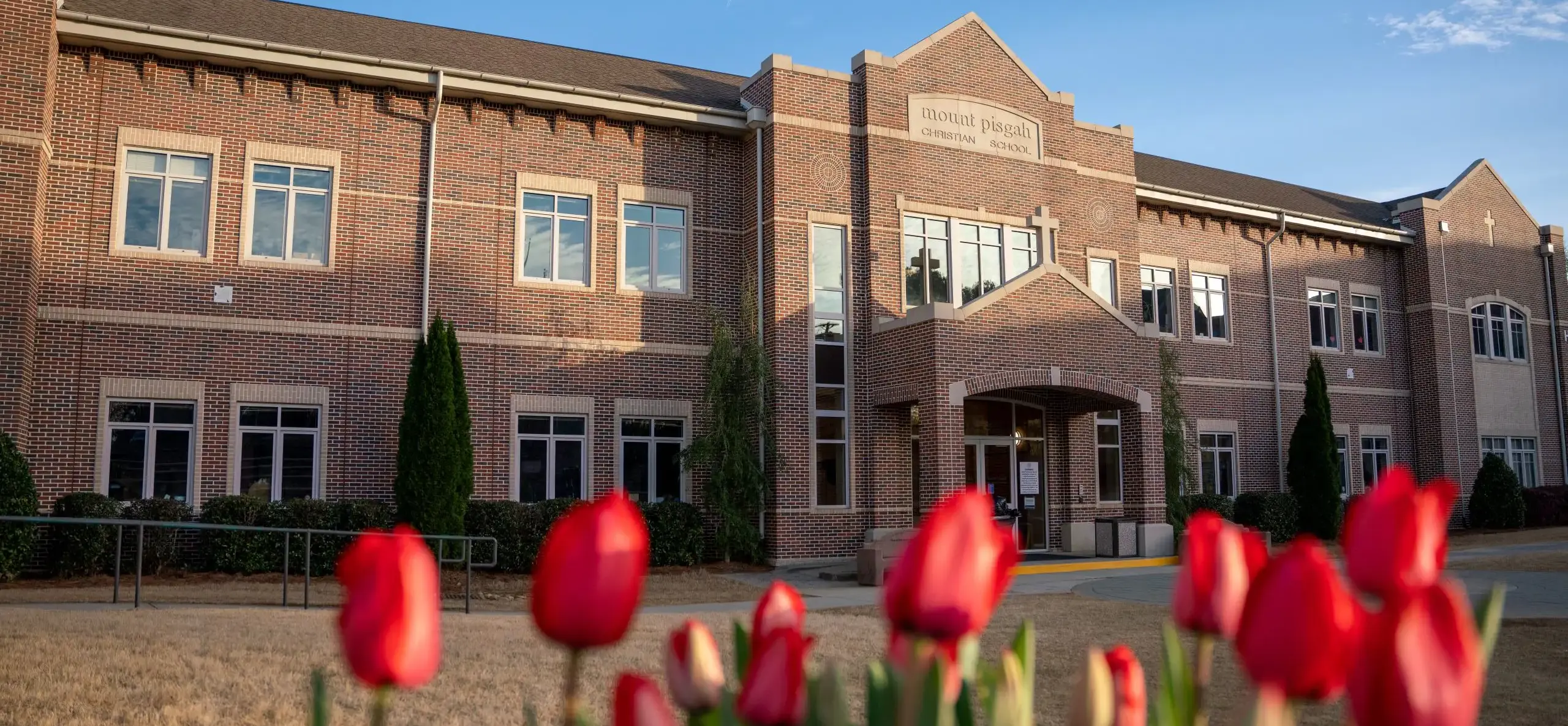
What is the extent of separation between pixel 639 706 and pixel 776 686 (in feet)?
0.45

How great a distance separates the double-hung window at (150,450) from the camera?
16.6 meters

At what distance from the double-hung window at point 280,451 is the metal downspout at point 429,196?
2.12 metres

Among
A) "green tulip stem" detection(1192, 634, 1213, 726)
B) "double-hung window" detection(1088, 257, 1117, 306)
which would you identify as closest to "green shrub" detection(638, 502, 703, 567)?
"double-hung window" detection(1088, 257, 1117, 306)

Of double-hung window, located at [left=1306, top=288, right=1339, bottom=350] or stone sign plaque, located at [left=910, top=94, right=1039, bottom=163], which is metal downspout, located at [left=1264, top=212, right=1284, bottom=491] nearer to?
double-hung window, located at [left=1306, top=288, right=1339, bottom=350]

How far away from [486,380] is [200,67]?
6183 mm

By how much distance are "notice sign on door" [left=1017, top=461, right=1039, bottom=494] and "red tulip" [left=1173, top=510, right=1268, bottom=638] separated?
70.8 feet

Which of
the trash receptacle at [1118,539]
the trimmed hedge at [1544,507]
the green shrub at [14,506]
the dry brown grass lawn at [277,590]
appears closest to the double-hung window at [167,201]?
the green shrub at [14,506]

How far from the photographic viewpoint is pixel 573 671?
3.76 ft

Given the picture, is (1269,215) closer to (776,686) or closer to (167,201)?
(167,201)

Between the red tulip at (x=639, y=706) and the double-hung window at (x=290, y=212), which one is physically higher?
the double-hung window at (x=290, y=212)

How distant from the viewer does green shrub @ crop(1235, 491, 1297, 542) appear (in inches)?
989

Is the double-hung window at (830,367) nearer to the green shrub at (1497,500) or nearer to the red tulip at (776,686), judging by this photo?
the green shrub at (1497,500)

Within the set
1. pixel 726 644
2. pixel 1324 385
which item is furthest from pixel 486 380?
pixel 1324 385

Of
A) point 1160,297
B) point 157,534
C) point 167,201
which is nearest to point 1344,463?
point 1160,297
